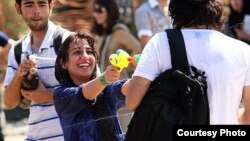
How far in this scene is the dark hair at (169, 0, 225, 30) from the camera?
312cm

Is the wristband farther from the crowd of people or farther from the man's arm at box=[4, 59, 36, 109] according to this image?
the man's arm at box=[4, 59, 36, 109]

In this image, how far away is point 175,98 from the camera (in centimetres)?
302

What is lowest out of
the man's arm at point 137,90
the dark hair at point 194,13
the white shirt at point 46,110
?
the white shirt at point 46,110

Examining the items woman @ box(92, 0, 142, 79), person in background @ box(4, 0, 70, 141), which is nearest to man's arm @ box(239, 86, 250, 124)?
person in background @ box(4, 0, 70, 141)

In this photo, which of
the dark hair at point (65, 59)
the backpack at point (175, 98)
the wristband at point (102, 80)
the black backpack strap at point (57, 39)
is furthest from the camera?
the black backpack strap at point (57, 39)

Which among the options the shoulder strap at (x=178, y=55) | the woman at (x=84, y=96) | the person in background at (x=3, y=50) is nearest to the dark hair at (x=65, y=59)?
the woman at (x=84, y=96)

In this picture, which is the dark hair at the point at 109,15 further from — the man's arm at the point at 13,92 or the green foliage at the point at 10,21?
the man's arm at the point at 13,92

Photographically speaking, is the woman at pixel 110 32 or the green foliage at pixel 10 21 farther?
the woman at pixel 110 32

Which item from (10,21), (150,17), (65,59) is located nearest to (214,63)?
(65,59)

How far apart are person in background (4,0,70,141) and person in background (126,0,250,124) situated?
0.83 metres

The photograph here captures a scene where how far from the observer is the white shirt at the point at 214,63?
3.05 meters

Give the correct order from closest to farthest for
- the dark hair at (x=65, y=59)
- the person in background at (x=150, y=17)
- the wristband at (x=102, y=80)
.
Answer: the wristband at (x=102, y=80)
the dark hair at (x=65, y=59)
the person in background at (x=150, y=17)

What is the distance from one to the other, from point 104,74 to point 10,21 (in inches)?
86.4

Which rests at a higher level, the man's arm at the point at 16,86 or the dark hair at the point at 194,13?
the dark hair at the point at 194,13
